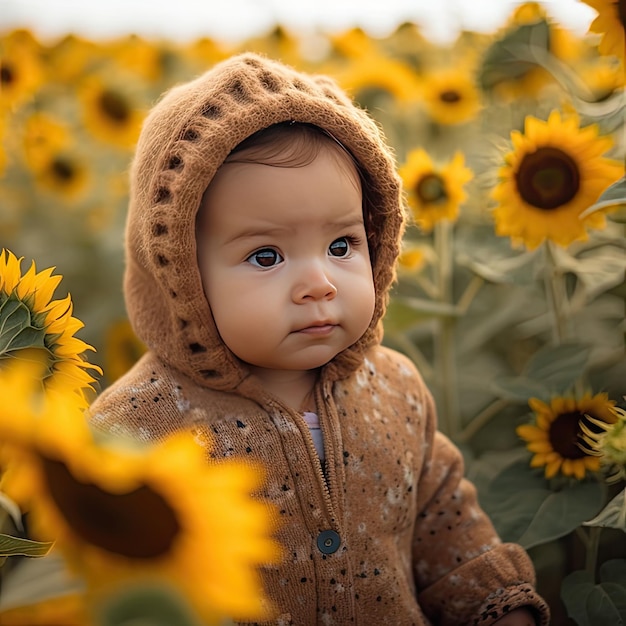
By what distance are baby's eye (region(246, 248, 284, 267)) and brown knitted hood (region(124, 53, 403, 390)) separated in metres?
0.06

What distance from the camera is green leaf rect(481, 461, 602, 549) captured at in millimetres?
1296

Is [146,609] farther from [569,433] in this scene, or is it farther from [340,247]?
[569,433]

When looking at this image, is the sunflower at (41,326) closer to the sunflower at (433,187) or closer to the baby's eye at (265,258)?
the baby's eye at (265,258)

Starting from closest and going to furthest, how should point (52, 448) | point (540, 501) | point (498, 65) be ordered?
point (52, 448)
point (540, 501)
point (498, 65)

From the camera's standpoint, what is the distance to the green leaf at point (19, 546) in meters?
0.72

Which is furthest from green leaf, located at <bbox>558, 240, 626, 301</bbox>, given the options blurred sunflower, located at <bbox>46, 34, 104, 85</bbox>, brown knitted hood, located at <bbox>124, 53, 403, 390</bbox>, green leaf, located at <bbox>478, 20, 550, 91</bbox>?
blurred sunflower, located at <bbox>46, 34, 104, 85</bbox>

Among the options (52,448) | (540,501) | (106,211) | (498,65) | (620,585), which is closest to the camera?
(52,448)

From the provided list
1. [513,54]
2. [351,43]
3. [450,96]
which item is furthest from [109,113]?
[513,54]

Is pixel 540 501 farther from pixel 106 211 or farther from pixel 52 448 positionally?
pixel 106 211

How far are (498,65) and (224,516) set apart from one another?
1.56 m

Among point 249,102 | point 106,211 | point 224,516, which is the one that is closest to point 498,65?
point 249,102

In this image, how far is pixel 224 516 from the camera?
52 centimetres

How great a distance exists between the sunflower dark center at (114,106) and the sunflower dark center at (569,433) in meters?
1.88

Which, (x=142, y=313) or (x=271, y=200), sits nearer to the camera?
(x=271, y=200)
